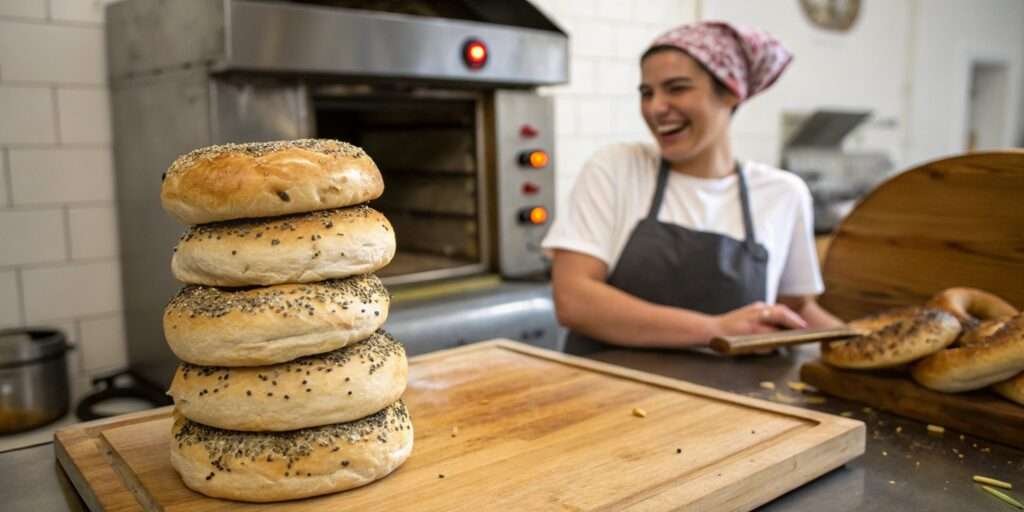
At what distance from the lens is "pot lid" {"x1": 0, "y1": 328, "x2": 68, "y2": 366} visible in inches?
75.0

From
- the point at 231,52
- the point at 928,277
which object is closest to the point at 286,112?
the point at 231,52

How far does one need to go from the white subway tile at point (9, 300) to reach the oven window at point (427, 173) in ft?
3.17

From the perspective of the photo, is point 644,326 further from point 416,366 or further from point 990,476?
point 990,476

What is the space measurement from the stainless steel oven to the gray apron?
54 centimetres

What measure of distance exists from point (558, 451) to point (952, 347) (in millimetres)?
689

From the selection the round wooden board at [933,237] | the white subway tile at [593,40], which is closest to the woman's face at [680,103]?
the round wooden board at [933,237]

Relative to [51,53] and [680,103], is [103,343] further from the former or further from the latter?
[680,103]

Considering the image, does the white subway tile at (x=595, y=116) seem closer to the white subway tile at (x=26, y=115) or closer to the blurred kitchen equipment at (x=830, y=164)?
the blurred kitchen equipment at (x=830, y=164)

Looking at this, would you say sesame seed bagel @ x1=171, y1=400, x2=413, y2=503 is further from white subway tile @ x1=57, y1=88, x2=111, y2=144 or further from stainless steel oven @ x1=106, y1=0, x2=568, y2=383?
white subway tile @ x1=57, y1=88, x2=111, y2=144

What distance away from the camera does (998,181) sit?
1.63 meters

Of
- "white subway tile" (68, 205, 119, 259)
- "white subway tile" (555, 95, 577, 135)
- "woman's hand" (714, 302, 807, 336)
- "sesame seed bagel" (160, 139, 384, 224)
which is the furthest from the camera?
"white subway tile" (555, 95, 577, 135)

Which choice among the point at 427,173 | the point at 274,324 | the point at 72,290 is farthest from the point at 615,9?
the point at 274,324

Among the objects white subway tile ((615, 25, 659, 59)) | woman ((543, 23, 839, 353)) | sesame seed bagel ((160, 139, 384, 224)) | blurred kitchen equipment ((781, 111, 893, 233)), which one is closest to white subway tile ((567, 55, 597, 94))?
white subway tile ((615, 25, 659, 59))

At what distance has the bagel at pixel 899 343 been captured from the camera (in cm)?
126
